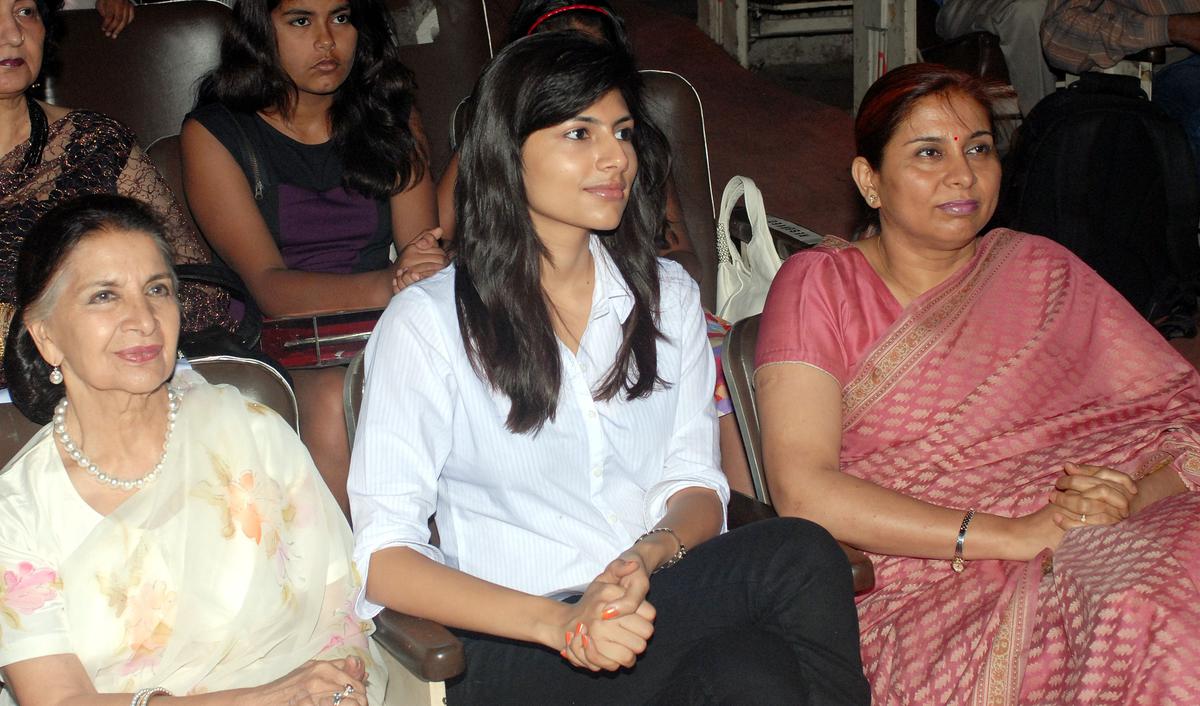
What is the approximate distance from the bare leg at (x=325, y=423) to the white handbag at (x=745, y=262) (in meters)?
0.90

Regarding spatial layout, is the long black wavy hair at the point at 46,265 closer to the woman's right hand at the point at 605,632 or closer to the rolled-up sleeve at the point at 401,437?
the rolled-up sleeve at the point at 401,437

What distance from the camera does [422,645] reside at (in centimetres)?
152

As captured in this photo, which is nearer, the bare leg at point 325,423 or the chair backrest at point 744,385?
the chair backrest at point 744,385

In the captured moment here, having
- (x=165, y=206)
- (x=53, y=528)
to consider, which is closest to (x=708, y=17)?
(x=165, y=206)

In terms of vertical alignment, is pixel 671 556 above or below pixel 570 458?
below

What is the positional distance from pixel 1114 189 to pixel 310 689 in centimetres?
283

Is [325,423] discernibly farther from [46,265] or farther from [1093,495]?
[1093,495]

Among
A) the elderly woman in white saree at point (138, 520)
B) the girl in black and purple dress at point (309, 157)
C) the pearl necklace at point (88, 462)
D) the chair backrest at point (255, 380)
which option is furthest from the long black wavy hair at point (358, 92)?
the pearl necklace at point (88, 462)

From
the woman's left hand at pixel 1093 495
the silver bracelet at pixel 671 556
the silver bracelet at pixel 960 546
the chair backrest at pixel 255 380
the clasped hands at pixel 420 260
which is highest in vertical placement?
the chair backrest at pixel 255 380

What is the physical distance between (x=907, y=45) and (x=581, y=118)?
3249 mm

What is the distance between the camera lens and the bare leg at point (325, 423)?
228cm

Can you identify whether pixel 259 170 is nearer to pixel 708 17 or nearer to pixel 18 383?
pixel 18 383

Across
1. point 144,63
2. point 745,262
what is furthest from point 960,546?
point 144,63

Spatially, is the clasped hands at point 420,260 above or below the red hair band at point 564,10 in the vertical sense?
below
